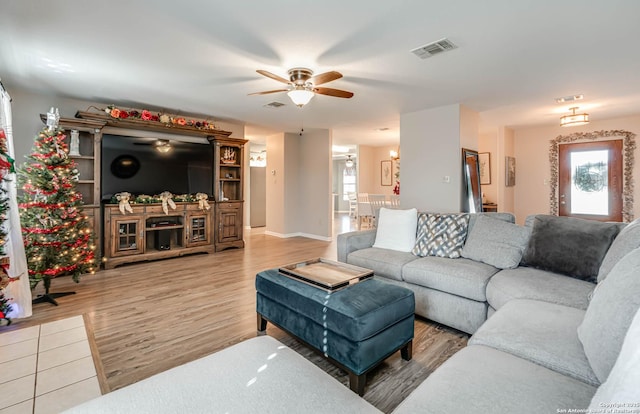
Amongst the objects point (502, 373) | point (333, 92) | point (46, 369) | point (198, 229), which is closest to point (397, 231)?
point (333, 92)

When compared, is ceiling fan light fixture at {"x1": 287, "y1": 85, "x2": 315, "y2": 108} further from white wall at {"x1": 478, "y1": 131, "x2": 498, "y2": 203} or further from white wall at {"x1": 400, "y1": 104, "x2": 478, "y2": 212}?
white wall at {"x1": 478, "y1": 131, "x2": 498, "y2": 203}

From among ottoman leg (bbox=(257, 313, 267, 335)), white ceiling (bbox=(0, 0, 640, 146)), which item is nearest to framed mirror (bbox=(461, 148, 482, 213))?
white ceiling (bbox=(0, 0, 640, 146))

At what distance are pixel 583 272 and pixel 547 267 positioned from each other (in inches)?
9.2

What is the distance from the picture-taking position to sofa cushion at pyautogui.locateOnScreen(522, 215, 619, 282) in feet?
7.01

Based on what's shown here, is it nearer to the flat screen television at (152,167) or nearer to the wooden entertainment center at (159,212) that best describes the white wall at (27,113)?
the wooden entertainment center at (159,212)

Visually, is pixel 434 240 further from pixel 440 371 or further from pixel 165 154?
pixel 165 154

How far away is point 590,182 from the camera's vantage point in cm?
631

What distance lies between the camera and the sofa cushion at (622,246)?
1745 millimetres

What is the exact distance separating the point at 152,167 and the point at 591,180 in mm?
8503

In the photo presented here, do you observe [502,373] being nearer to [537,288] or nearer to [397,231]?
[537,288]

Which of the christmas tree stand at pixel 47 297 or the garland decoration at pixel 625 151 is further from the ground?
the garland decoration at pixel 625 151

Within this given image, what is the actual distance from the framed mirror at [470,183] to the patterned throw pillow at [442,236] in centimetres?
213

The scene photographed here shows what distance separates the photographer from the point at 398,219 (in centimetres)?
340

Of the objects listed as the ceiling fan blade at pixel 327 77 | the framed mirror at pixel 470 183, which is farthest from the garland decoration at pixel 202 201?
the framed mirror at pixel 470 183
